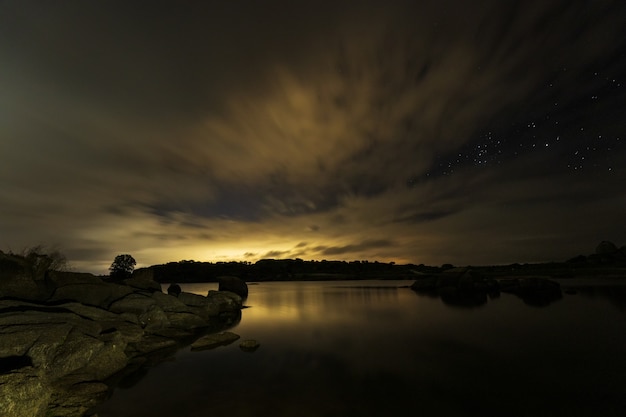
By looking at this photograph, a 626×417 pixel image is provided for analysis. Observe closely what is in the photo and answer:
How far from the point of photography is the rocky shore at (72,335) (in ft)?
28.6

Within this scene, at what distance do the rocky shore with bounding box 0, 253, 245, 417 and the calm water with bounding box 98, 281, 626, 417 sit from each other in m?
1.53

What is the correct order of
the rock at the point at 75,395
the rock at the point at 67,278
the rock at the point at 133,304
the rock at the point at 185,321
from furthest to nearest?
the rock at the point at 185,321
the rock at the point at 133,304
the rock at the point at 67,278
the rock at the point at 75,395

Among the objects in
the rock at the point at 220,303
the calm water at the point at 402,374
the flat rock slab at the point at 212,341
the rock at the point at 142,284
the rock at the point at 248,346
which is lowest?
the calm water at the point at 402,374

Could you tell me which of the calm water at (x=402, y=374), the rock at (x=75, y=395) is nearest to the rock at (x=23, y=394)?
the rock at (x=75, y=395)

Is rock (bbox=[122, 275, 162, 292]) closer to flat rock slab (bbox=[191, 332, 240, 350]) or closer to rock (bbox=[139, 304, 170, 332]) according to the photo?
rock (bbox=[139, 304, 170, 332])

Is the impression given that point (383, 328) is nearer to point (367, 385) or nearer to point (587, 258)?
point (367, 385)

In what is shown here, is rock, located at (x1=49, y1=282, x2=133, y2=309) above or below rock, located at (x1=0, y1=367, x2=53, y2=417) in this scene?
above

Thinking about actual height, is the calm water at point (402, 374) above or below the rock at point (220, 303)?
below

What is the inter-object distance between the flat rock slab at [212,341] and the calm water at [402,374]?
80 cm

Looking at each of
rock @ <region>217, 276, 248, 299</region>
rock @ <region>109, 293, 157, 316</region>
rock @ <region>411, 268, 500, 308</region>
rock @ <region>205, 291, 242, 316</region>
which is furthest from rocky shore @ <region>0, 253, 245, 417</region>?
rock @ <region>411, 268, 500, 308</region>

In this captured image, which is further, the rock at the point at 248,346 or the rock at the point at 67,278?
the rock at the point at 67,278

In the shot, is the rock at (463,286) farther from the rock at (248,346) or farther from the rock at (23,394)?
the rock at (23,394)

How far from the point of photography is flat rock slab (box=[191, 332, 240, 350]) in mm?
18625

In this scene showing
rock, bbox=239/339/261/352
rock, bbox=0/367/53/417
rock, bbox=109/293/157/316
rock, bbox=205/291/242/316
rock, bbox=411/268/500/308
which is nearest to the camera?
rock, bbox=0/367/53/417
